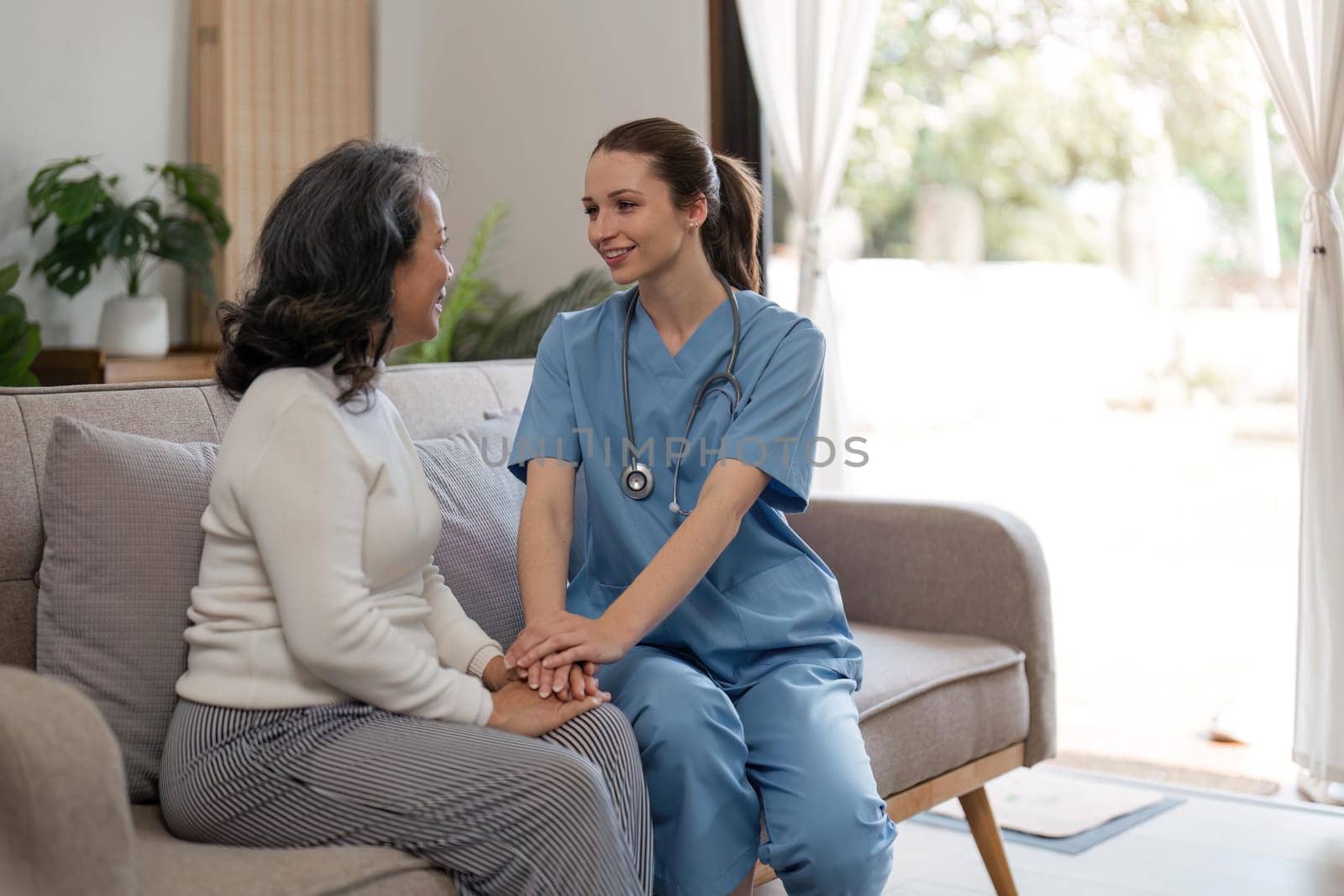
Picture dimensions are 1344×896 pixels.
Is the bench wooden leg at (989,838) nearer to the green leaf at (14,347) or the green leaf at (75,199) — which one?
the green leaf at (14,347)

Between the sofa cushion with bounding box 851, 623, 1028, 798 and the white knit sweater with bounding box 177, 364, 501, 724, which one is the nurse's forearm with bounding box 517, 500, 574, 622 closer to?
the white knit sweater with bounding box 177, 364, 501, 724

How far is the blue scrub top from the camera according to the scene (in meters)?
1.62

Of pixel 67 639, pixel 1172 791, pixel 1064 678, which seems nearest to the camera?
pixel 67 639

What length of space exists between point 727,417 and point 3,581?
817 millimetres

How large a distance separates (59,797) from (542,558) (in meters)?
0.73

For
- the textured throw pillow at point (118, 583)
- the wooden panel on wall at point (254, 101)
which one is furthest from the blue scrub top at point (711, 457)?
the wooden panel on wall at point (254, 101)

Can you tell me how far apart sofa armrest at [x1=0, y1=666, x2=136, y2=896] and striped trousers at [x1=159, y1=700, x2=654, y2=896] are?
9.4 inches

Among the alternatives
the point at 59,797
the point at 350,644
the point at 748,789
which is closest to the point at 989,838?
the point at 748,789

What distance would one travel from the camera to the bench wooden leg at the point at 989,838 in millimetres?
2049

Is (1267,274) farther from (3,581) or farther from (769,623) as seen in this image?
(3,581)

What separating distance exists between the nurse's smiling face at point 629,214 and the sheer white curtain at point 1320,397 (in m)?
1.31

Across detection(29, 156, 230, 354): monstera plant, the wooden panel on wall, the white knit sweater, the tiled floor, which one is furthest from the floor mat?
the wooden panel on wall

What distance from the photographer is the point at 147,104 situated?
11.2 feet

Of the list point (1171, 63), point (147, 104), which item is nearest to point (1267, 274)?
point (1171, 63)
